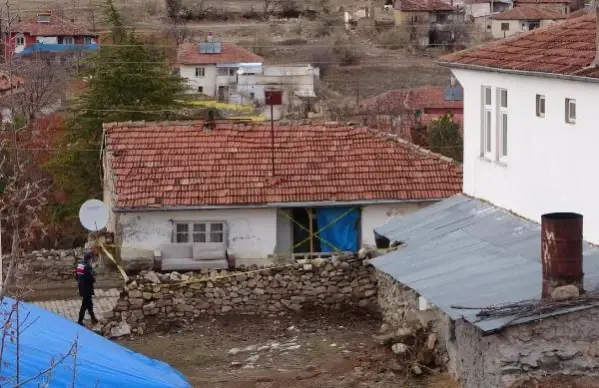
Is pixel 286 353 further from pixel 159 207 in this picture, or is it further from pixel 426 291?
pixel 159 207

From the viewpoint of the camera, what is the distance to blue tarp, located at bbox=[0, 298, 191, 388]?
1023 cm

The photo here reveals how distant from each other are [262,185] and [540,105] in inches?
332

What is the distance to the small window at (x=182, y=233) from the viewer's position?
20906 millimetres

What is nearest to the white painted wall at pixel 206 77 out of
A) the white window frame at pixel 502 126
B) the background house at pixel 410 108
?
the background house at pixel 410 108

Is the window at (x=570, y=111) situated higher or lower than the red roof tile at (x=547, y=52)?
lower

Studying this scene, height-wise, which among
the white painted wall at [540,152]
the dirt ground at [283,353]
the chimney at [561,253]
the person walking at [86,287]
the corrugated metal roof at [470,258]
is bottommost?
the dirt ground at [283,353]

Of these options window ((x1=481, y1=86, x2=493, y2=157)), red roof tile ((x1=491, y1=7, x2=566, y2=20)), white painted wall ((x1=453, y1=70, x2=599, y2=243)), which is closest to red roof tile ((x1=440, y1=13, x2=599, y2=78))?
white painted wall ((x1=453, y1=70, x2=599, y2=243))

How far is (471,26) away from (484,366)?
75.9 m

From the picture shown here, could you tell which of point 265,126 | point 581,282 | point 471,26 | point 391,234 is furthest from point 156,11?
point 581,282

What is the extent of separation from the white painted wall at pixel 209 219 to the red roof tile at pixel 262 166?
1.29 feet

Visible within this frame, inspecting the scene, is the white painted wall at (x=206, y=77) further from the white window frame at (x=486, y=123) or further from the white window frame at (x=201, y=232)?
the white window frame at (x=486, y=123)

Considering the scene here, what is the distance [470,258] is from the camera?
1324cm

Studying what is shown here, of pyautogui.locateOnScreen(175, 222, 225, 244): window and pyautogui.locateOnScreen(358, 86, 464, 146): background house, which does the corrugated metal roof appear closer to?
pyautogui.locateOnScreen(175, 222, 225, 244): window

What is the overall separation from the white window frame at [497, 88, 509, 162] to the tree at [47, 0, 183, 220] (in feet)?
62.1
